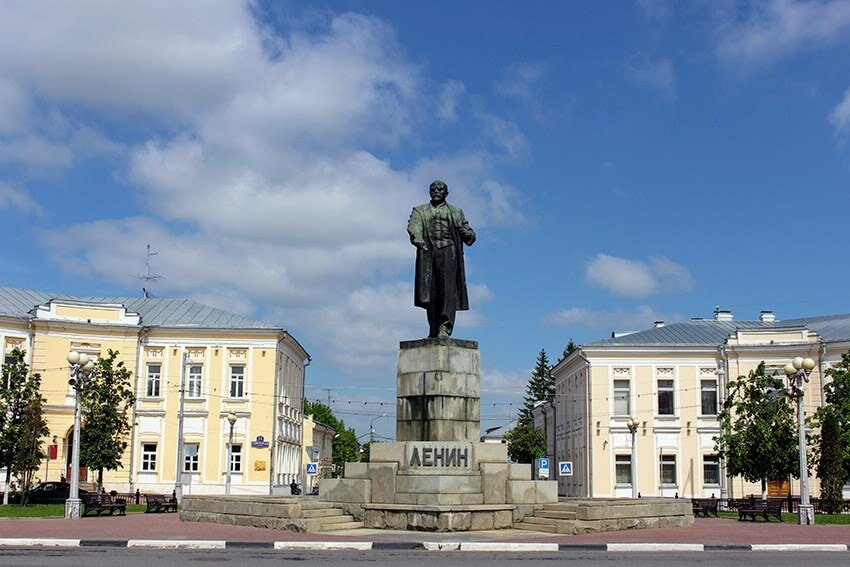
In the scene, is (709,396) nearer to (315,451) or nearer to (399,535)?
(315,451)

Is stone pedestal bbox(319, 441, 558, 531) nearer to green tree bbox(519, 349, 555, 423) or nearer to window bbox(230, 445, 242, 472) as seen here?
window bbox(230, 445, 242, 472)

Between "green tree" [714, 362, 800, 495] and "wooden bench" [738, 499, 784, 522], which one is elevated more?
"green tree" [714, 362, 800, 495]

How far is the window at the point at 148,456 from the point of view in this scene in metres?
51.4

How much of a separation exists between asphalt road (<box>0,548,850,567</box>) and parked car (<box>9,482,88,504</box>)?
2558cm

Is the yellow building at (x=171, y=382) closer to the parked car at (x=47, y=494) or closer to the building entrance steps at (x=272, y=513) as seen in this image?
the parked car at (x=47, y=494)

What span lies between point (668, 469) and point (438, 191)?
121ft

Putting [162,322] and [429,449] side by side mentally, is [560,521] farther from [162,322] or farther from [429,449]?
[162,322]

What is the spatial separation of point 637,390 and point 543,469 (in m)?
11.0

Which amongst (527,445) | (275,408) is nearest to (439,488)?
(275,408)

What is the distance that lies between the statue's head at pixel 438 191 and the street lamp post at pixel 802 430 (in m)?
11.9

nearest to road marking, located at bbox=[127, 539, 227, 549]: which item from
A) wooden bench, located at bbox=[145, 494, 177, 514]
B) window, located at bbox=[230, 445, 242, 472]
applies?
wooden bench, located at bbox=[145, 494, 177, 514]

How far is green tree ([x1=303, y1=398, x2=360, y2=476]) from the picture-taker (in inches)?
4725

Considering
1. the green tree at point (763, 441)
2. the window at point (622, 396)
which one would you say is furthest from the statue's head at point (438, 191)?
the window at point (622, 396)

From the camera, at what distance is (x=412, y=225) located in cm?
2009
